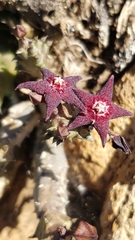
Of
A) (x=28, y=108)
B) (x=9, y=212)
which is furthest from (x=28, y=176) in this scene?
(x=28, y=108)

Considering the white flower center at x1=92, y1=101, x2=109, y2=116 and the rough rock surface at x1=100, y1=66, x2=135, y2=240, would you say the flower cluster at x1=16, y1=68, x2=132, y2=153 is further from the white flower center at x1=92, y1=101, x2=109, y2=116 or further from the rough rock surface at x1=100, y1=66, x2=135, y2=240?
the rough rock surface at x1=100, y1=66, x2=135, y2=240

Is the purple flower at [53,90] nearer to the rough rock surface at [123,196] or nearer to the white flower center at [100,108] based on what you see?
the white flower center at [100,108]

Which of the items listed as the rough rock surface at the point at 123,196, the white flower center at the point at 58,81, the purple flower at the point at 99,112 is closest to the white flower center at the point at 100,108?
the purple flower at the point at 99,112

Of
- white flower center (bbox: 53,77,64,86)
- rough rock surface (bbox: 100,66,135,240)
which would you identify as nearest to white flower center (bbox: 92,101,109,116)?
white flower center (bbox: 53,77,64,86)

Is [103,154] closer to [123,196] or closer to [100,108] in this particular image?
[123,196]

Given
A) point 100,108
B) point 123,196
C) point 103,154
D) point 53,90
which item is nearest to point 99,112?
point 100,108
